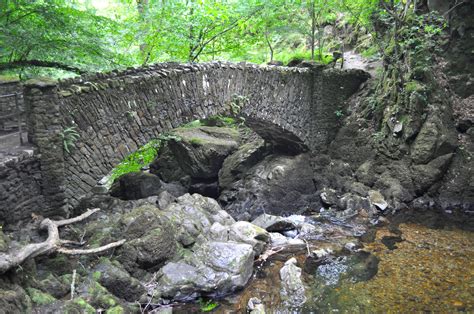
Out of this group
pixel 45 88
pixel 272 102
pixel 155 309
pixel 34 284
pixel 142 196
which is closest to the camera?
pixel 34 284

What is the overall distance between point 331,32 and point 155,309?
14915mm

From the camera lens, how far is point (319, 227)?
385 inches

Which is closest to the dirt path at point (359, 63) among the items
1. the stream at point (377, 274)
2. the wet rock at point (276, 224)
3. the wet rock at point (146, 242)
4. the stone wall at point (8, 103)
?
the stream at point (377, 274)

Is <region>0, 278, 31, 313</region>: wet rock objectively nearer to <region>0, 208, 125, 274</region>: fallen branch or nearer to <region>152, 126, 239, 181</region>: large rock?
<region>0, 208, 125, 274</region>: fallen branch

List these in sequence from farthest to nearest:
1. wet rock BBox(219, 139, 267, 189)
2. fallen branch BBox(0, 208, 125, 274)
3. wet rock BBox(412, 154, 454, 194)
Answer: wet rock BBox(219, 139, 267, 189), wet rock BBox(412, 154, 454, 194), fallen branch BBox(0, 208, 125, 274)

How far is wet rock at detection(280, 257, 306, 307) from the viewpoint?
636 centimetres

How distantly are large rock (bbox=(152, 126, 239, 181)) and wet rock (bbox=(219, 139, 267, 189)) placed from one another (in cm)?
23

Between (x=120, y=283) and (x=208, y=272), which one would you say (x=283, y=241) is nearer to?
(x=208, y=272)

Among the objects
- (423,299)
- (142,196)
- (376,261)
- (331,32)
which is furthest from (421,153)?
(331,32)

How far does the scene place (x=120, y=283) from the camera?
603 cm

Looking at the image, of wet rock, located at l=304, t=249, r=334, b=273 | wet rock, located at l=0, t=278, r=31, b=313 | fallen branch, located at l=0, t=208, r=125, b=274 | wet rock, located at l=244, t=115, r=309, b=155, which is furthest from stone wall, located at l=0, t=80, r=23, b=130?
wet rock, located at l=304, t=249, r=334, b=273

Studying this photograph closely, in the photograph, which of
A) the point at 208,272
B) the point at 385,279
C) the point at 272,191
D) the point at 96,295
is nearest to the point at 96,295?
the point at 96,295

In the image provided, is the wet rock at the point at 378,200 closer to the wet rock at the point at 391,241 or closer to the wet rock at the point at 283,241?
the wet rock at the point at 391,241

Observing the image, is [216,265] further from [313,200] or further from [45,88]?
[313,200]
